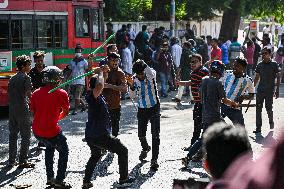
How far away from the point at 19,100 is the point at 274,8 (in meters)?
23.4

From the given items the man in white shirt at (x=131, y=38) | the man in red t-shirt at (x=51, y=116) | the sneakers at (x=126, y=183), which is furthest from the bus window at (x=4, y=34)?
the man in white shirt at (x=131, y=38)

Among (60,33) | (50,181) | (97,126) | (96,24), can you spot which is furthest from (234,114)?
(96,24)

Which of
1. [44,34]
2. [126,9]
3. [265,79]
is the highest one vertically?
[126,9]

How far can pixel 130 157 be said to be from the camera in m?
10.3

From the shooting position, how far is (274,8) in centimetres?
3117

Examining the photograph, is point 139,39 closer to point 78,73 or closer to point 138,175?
point 78,73

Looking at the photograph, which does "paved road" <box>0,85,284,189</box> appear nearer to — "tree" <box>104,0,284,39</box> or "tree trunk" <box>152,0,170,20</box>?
"tree" <box>104,0,284,39</box>

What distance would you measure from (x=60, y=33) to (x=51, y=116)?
33.0 ft

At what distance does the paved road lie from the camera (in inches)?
346

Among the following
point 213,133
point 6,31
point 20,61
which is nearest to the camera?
point 213,133

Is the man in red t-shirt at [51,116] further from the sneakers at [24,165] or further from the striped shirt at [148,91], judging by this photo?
the striped shirt at [148,91]

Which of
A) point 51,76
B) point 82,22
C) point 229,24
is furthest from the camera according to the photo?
point 229,24

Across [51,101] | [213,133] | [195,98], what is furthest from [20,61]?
[213,133]

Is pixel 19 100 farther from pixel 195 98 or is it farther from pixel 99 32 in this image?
pixel 99 32
